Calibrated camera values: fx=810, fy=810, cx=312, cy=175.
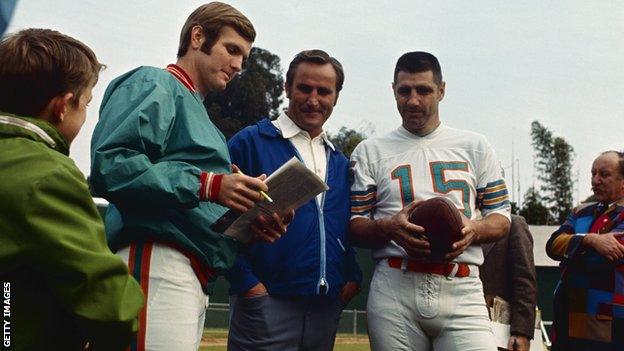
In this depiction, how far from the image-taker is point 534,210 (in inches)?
2041

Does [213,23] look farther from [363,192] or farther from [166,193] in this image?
[363,192]

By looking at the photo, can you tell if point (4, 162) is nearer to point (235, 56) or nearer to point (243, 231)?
point (243, 231)

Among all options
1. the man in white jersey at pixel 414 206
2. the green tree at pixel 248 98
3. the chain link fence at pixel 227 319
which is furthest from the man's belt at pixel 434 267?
the green tree at pixel 248 98

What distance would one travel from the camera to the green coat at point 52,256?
1.90 metres

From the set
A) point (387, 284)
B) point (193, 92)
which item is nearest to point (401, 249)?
point (387, 284)

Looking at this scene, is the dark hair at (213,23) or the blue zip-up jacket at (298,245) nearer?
the dark hair at (213,23)

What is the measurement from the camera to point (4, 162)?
6.30ft

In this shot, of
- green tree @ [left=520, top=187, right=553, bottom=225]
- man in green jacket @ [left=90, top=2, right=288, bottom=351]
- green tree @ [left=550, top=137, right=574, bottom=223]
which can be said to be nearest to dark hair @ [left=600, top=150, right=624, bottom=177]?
man in green jacket @ [left=90, top=2, right=288, bottom=351]

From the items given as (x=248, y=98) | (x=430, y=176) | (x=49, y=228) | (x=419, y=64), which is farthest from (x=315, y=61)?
(x=248, y=98)

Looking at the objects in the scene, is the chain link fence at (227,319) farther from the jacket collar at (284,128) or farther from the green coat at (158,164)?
the green coat at (158,164)

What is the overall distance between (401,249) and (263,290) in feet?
2.23

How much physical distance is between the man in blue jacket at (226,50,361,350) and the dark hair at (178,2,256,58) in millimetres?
813

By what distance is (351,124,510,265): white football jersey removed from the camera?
12.9 ft

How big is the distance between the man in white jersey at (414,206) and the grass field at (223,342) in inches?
363
